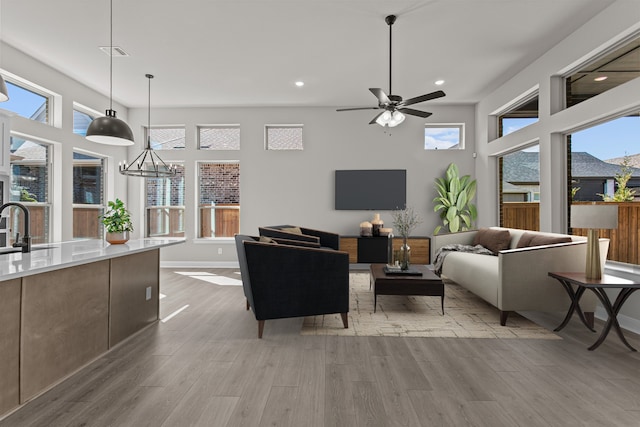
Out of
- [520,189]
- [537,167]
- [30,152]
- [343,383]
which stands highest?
[30,152]

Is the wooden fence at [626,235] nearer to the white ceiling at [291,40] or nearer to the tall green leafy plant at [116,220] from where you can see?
the white ceiling at [291,40]

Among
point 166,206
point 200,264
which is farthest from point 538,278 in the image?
point 166,206

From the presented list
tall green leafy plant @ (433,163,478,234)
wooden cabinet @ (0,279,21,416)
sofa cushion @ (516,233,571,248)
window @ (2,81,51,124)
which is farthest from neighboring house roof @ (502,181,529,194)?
window @ (2,81,51,124)

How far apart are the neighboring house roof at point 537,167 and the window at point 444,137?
1093mm

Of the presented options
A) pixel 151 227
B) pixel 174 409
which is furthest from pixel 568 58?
pixel 151 227

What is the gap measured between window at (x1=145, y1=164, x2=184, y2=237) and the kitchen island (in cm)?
398

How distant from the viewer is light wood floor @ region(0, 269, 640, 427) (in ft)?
A: 5.90

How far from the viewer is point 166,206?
22.3 ft

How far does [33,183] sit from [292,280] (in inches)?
172

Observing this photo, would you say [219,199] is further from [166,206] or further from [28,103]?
[28,103]

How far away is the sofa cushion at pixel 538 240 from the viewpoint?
11.5 ft

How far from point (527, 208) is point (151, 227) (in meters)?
6.84

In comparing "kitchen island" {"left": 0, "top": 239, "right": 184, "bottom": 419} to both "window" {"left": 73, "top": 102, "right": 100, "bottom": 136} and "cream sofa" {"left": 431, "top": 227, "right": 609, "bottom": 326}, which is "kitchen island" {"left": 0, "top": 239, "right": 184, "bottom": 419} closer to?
"cream sofa" {"left": 431, "top": 227, "right": 609, "bottom": 326}

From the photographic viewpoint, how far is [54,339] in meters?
2.12
